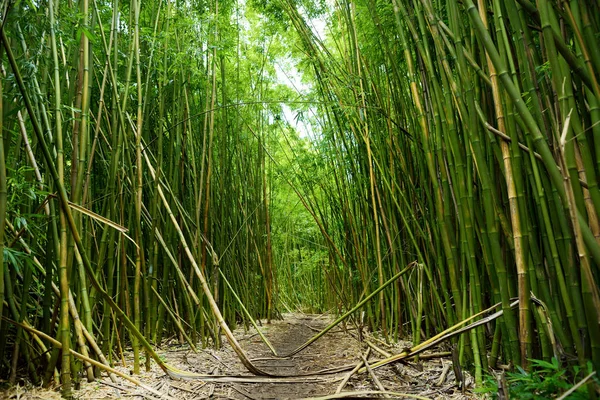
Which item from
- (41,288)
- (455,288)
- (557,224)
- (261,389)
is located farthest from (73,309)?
(557,224)

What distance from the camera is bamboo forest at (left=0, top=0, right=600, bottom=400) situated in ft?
3.63

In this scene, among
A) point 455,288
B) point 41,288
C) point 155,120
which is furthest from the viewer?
point 155,120

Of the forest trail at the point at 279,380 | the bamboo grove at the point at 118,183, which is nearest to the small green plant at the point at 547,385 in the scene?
the forest trail at the point at 279,380

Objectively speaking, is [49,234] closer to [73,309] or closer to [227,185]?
[73,309]

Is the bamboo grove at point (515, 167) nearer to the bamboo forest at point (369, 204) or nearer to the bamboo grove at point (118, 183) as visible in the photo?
the bamboo forest at point (369, 204)

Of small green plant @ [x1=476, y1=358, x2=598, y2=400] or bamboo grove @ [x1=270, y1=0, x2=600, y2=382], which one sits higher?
bamboo grove @ [x1=270, y1=0, x2=600, y2=382]

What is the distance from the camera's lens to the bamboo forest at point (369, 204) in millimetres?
1107

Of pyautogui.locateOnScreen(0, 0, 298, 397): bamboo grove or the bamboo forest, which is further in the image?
pyautogui.locateOnScreen(0, 0, 298, 397): bamboo grove

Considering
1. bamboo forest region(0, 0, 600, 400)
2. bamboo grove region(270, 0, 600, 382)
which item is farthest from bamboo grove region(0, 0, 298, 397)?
bamboo grove region(270, 0, 600, 382)

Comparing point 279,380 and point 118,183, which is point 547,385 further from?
point 118,183

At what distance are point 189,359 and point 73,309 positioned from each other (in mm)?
898

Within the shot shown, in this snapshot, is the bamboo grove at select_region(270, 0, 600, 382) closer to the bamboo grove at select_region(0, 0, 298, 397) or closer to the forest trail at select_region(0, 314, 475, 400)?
the forest trail at select_region(0, 314, 475, 400)

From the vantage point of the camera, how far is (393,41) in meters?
2.41

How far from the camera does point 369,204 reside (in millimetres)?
2742
